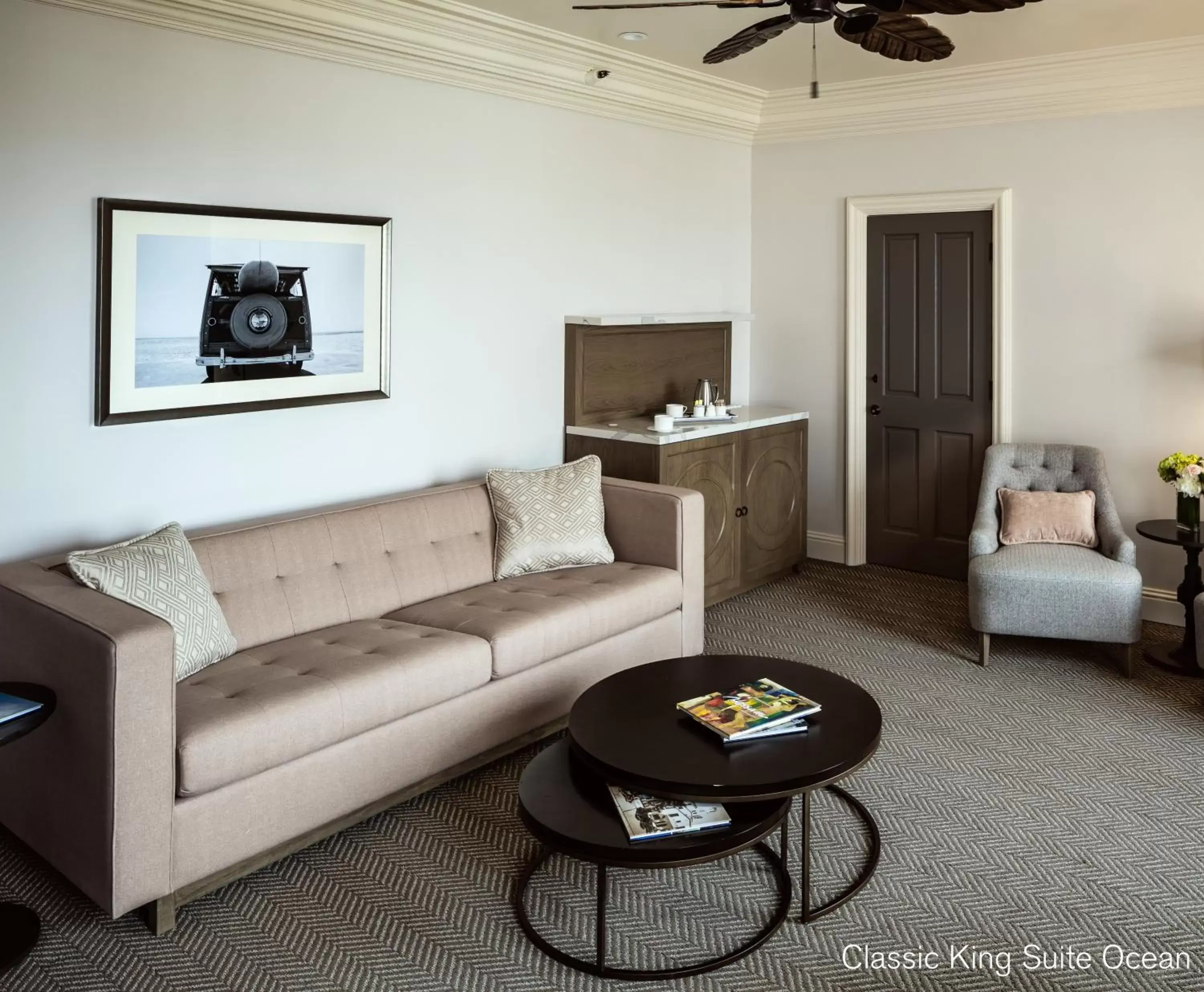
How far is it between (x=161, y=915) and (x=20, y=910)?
36 cm

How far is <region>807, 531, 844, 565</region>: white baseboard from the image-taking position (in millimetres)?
6367

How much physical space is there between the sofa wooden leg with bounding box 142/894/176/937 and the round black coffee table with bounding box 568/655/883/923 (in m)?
1.08

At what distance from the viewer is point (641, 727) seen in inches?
114

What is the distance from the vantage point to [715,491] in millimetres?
5305

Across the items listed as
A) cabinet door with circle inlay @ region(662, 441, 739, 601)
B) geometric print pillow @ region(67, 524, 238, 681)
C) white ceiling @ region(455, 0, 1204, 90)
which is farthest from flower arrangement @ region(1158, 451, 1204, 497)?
geometric print pillow @ region(67, 524, 238, 681)

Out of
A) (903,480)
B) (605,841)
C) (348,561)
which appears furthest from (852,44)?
(605,841)

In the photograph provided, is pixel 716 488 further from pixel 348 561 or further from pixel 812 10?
pixel 812 10

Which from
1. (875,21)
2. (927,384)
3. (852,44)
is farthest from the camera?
(927,384)

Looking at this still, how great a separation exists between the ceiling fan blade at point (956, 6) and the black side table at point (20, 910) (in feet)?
8.93

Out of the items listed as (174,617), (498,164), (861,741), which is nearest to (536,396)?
(498,164)

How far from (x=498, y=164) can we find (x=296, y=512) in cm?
A: 181

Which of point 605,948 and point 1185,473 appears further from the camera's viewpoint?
point 1185,473

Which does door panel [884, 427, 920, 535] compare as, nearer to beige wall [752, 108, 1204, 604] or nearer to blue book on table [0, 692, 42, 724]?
beige wall [752, 108, 1204, 604]

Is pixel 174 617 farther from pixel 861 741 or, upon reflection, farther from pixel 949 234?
pixel 949 234
